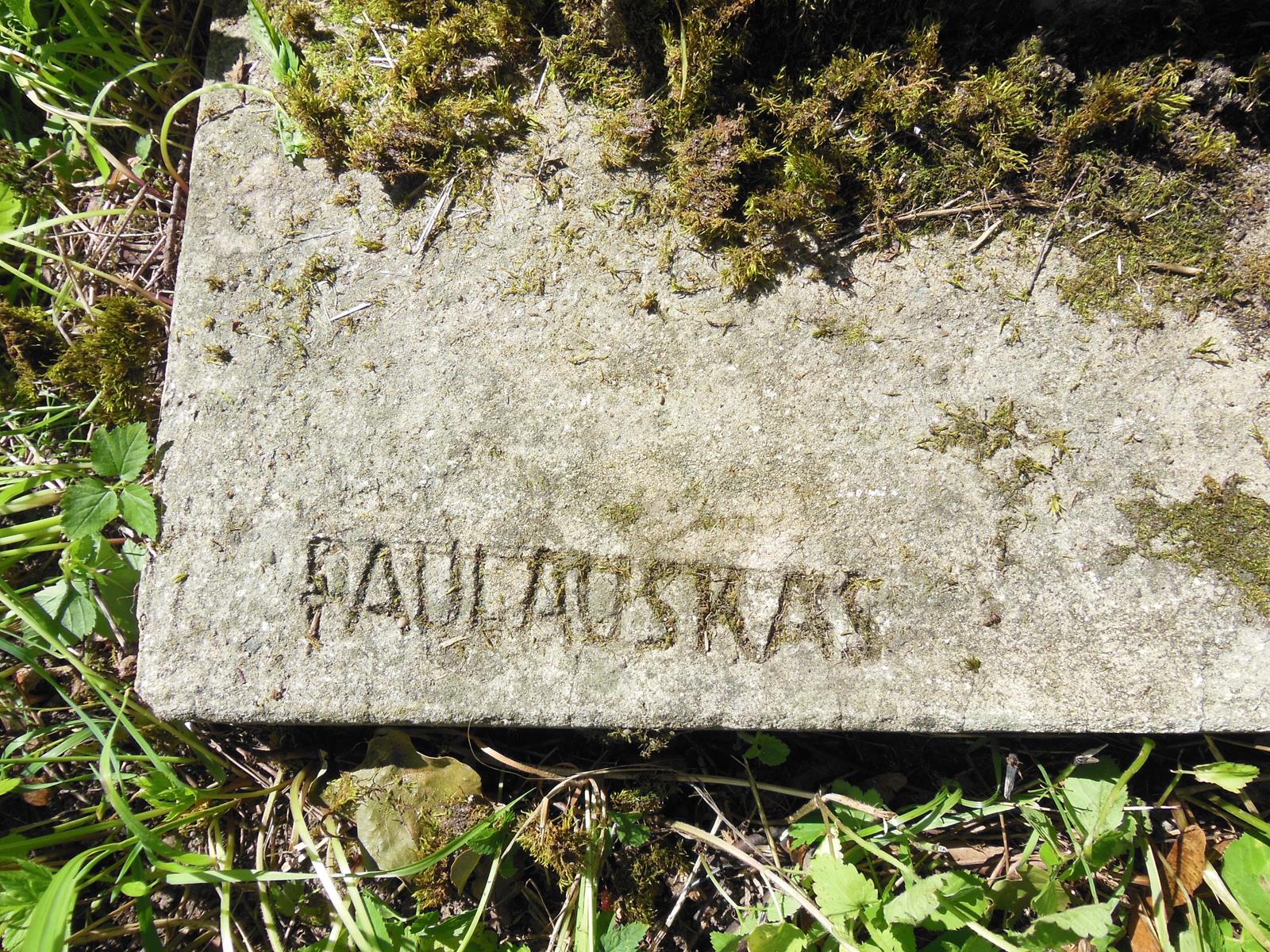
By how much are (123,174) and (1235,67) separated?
351cm

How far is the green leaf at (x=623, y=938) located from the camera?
215 cm

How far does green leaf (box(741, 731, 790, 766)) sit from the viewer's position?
221 centimetres

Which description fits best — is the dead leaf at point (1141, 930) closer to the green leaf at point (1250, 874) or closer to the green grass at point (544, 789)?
the green grass at point (544, 789)

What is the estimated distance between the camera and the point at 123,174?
266 centimetres

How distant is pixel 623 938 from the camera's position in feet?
7.09

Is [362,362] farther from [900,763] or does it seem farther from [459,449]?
[900,763]

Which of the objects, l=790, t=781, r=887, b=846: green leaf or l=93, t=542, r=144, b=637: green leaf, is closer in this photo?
l=790, t=781, r=887, b=846: green leaf

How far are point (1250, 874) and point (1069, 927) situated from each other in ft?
2.22

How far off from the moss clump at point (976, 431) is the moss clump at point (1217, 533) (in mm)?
349

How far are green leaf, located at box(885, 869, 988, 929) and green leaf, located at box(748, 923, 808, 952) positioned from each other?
0.91ft

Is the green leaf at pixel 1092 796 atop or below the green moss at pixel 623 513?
below

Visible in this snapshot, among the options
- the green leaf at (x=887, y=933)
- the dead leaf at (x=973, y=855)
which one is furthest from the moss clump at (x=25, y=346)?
the dead leaf at (x=973, y=855)

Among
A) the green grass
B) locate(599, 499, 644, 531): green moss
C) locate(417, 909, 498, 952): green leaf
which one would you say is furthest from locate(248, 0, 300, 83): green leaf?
locate(417, 909, 498, 952): green leaf

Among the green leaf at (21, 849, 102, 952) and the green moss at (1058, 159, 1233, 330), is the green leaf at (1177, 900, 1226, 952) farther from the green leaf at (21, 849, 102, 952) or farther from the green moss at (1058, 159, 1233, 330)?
the green leaf at (21, 849, 102, 952)
